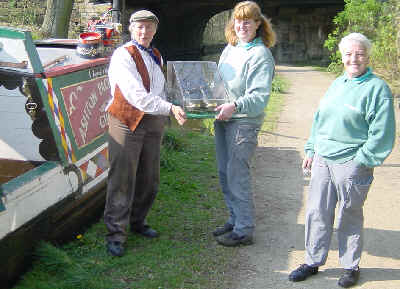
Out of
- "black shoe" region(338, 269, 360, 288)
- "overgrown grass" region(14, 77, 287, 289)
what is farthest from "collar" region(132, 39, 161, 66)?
"black shoe" region(338, 269, 360, 288)

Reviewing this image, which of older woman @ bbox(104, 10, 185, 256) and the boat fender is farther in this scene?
the boat fender

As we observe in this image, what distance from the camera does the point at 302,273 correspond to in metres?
3.69

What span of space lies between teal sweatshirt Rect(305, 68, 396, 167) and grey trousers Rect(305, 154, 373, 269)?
10 cm

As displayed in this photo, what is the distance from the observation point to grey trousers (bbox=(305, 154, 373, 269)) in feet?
11.0

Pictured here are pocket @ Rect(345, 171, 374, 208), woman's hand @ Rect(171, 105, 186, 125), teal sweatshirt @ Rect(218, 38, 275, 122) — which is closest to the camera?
pocket @ Rect(345, 171, 374, 208)

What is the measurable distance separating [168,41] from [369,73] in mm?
22212

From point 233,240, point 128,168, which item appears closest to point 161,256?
point 233,240

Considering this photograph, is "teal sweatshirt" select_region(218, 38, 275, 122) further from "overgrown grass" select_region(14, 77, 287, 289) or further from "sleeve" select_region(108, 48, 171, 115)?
"overgrown grass" select_region(14, 77, 287, 289)

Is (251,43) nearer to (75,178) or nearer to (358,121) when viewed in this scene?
(358,121)

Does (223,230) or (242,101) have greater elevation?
(242,101)

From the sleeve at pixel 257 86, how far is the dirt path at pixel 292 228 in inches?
47.6

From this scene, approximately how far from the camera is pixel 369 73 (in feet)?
10.8

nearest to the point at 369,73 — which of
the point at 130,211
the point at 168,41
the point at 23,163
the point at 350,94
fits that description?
the point at 350,94

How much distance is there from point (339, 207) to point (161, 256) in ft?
4.71
